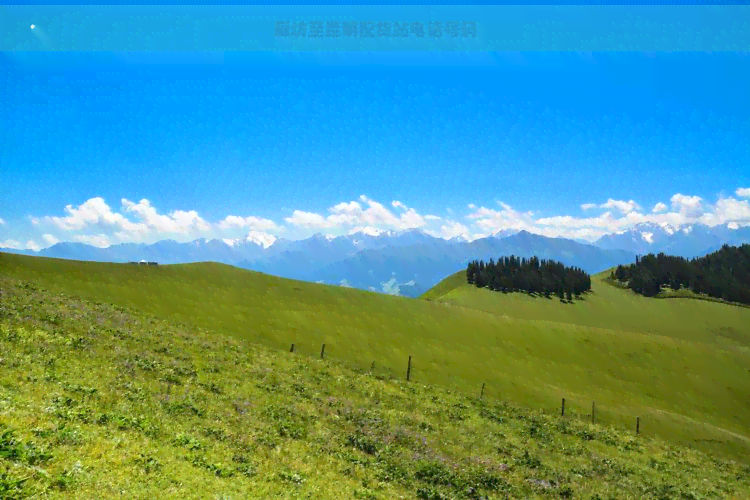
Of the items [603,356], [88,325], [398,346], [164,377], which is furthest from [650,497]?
[603,356]

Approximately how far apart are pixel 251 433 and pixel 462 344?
220 feet

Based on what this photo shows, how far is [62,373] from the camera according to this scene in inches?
857

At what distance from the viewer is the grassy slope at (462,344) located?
205 feet

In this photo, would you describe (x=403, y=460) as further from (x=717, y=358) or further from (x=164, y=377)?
(x=717, y=358)

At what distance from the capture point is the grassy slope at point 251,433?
46.0ft

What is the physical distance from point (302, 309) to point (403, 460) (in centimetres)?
6113

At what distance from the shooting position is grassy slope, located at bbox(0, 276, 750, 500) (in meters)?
14.0

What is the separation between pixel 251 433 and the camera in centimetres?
2208

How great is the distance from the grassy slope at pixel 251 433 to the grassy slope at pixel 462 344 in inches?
701

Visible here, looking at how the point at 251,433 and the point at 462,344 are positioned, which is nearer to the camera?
the point at 251,433

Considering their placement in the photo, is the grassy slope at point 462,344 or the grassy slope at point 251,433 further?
the grassy slope at point 462,344

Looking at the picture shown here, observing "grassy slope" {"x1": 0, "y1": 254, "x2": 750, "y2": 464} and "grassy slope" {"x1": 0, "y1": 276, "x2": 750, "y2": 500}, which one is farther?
"grassy slope" {"x1": 0, "y1": 254, "x2": 750, "y2": 464}

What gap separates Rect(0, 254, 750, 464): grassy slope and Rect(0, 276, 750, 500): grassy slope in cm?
1780

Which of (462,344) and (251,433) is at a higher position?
(251,433)
